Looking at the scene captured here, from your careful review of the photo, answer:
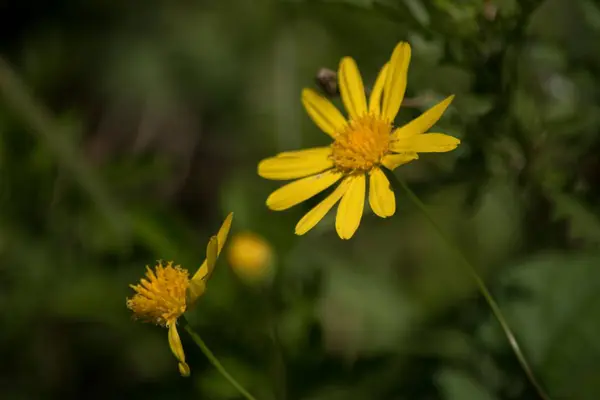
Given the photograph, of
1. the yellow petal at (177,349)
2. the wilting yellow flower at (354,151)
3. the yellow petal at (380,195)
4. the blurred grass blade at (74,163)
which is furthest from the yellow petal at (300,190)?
the blurred grass blade at (74,163)

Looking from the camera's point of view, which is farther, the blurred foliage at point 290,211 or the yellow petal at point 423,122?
the blurred foliage at point 290,211

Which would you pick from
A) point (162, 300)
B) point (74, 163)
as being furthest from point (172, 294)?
point (74, 163)

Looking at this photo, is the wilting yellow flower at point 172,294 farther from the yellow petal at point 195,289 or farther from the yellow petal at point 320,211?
the yellow petal at point 320,211

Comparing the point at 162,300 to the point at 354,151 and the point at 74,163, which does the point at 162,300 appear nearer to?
the point at 354,151

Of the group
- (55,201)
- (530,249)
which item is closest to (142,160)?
(55,201)

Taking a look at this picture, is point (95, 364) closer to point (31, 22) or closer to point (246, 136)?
point (246, 136)

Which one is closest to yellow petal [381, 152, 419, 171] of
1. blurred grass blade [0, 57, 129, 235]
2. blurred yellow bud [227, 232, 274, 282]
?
blurred yellow bud [227, 232, 274, 282]
